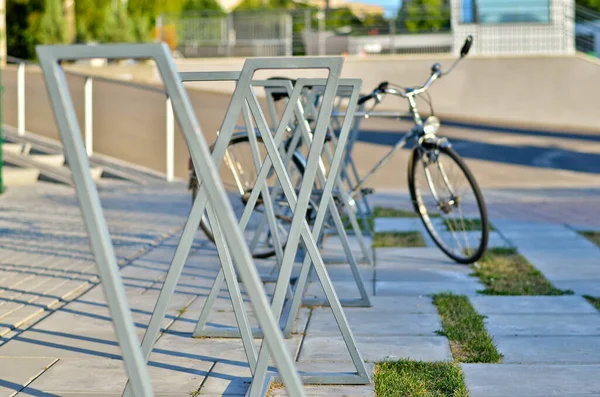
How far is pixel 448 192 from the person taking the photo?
6.71m

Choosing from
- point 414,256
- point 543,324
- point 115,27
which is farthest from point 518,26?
point 543,324

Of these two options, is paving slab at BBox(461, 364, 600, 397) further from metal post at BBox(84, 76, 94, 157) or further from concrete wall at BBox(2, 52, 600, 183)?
concrete wall at BBox(2, 52, 600, 183)

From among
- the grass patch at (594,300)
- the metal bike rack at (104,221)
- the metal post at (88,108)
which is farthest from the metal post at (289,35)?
the metal bike rack at (104,221)

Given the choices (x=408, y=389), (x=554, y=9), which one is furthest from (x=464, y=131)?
(x=408, y=389)

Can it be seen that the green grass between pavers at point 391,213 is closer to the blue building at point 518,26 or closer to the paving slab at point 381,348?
the paving slab at point 381,348

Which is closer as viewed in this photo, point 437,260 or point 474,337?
point 474,337

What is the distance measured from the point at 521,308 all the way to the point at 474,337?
2.70 feet

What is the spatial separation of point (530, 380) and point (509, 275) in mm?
2402

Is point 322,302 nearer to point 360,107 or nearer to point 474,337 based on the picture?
point 474,337

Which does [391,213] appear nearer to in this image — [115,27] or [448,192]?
[448,192]

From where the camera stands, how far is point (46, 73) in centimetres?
250

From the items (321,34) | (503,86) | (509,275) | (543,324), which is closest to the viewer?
(543,324)

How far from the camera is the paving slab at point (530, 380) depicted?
3705mm

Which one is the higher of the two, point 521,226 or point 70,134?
point 70,134
